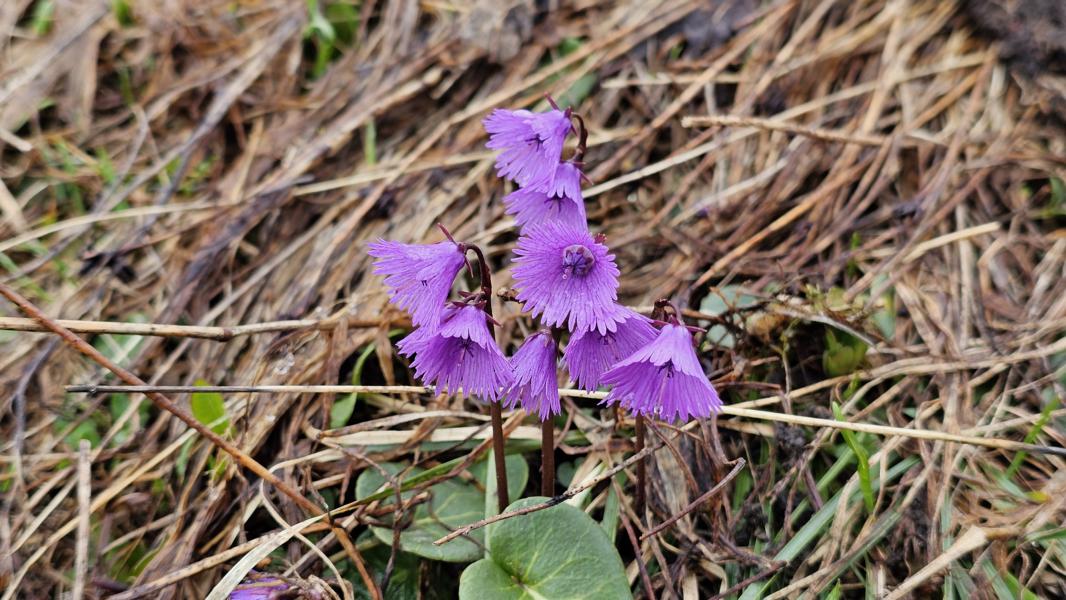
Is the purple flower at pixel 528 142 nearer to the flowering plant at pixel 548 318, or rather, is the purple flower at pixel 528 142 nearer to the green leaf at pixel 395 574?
the flowering plant at pixel 548 318

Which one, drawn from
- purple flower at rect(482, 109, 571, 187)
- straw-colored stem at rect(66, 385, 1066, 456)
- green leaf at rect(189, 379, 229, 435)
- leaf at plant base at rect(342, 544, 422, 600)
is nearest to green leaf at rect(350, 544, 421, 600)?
leaf at plant base at rect(342, 544, 422, 600)

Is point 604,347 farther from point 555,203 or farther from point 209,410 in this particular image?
point 209,410

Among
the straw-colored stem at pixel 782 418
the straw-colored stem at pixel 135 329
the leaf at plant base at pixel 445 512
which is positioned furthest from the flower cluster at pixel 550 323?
the straw-colored stem at pixel 135 329

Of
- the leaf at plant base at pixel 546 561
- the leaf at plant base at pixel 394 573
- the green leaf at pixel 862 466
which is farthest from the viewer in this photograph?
the leaf at plant base at pixel 394 573

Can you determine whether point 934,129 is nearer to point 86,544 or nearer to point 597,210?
point 597,210

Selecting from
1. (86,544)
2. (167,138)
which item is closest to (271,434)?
(86,544)

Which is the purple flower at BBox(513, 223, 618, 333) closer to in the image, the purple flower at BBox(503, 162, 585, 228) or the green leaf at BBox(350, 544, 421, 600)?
the purple flower at BBox(503, 162, 585, 228)
